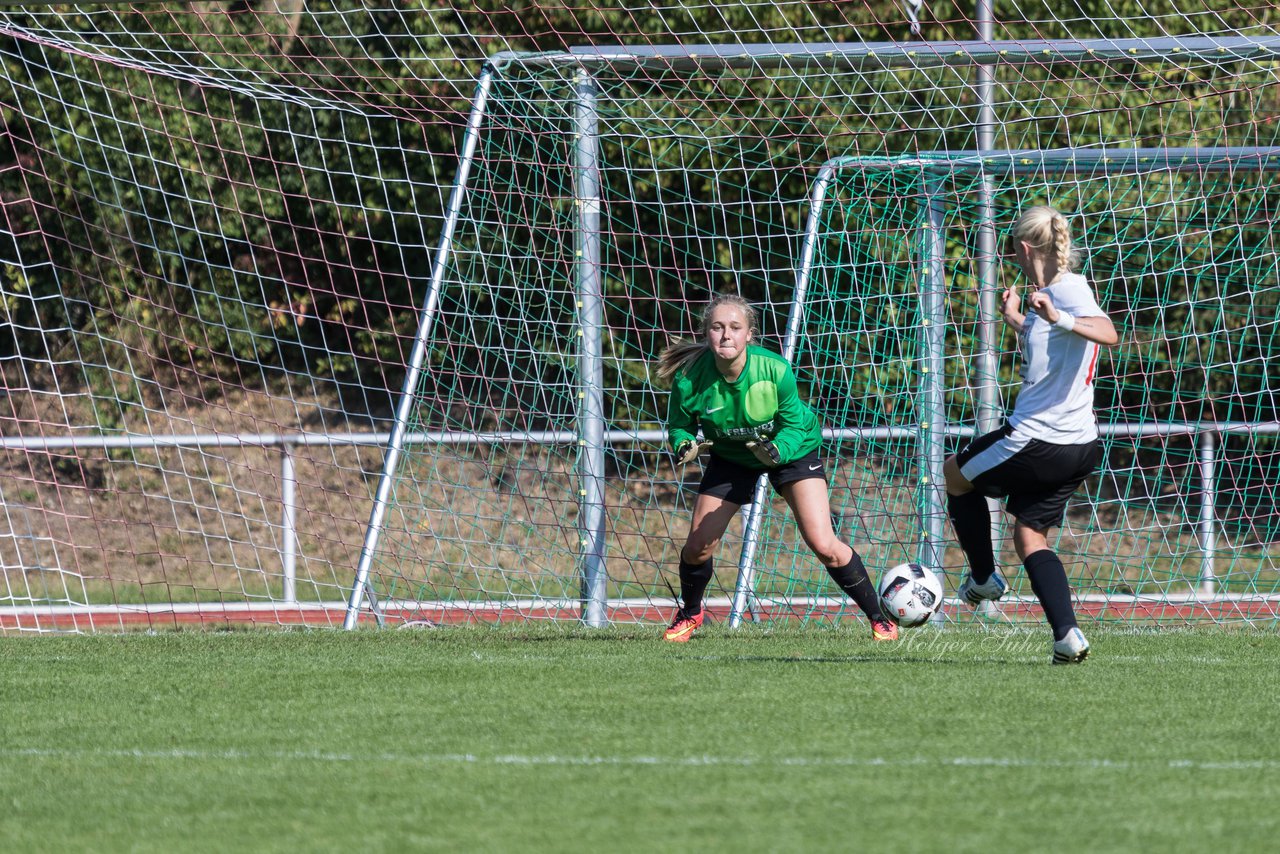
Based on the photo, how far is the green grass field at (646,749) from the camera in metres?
3.57

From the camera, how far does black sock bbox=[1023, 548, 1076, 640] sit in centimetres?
578

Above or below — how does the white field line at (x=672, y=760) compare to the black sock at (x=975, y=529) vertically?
below

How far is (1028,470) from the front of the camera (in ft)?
18.8

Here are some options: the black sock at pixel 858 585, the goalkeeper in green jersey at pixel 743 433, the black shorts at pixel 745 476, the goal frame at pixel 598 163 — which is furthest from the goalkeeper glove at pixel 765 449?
the goal frame at pixel 598 163

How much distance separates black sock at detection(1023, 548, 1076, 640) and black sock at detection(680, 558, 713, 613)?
176 centimetres

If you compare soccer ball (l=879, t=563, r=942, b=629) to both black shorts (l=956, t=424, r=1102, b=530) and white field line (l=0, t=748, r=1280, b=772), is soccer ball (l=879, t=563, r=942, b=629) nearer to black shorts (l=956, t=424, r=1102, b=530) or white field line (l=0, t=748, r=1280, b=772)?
black shorts (l=956, t=424, r=1102, b=530)

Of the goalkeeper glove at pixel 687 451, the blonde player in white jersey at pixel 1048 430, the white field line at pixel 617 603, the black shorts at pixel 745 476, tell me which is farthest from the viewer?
the white field line at pixel 617 603

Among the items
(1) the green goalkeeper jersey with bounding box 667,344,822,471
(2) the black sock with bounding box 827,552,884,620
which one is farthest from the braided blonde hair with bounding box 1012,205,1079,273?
(2) the black sock with bounding box 827,552,884,620

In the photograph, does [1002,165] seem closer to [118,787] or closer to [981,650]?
[981,650]

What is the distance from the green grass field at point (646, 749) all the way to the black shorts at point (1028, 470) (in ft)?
1.95

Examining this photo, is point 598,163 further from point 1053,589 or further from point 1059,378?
point 1053,589

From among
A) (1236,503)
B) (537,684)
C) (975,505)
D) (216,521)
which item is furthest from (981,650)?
(216,521)

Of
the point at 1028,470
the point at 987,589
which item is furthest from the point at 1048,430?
the point at 987,589

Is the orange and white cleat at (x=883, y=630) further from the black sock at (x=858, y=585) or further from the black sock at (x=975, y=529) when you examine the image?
the black sock at (x=975, y=529)
